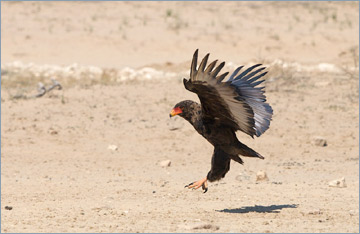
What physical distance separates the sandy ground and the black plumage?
2.14 feet

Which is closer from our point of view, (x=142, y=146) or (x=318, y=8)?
(x=142, y=146)

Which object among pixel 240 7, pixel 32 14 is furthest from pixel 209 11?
pixel 32 14

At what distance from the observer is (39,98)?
16328 millimetres

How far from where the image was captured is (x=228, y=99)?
6.78 m

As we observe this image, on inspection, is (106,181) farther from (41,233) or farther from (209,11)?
(209,11)

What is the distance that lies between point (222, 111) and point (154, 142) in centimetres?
676

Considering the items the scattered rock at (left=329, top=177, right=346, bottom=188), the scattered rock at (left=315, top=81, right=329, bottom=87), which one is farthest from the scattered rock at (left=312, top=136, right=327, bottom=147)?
the scattered rock at (left=315, top=81, right=329, bottom=87)

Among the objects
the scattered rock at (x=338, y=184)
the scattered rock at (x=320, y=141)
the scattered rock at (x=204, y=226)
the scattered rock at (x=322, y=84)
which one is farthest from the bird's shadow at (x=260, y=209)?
the scattered rock at (x=322, y=84)

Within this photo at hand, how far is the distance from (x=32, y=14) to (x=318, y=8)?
1540 cm

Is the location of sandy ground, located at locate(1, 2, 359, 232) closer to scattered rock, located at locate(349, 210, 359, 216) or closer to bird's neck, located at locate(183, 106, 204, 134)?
scattered rock, located at locate(349, 210, 359, 216)

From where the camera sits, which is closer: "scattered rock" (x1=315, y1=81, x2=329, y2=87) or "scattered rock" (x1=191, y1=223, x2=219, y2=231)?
"scattered rock" (x1=191, y1=223, x2=219, y2=231)

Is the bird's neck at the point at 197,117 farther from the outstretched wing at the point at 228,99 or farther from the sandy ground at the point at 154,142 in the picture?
the sandy ground at the point at 154,142

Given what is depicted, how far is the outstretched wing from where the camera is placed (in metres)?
6.56

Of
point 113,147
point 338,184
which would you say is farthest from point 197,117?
point 113,147
